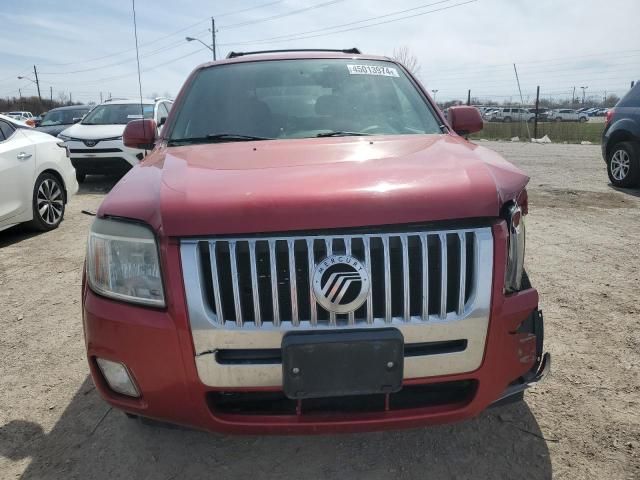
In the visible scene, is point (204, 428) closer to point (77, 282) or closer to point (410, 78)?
point (410, 78)

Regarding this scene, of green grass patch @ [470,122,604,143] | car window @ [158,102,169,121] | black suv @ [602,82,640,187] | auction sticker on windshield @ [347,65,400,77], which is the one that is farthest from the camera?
green grass patch @ [470,122,604,143]

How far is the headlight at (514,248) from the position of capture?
5.88 feet

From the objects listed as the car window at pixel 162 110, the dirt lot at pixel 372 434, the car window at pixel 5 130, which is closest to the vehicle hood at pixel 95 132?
the car window at pixel 162 110

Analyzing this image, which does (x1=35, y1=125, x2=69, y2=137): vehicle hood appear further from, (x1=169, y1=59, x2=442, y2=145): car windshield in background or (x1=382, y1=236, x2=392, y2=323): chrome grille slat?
(x1=382, y1=236, x2=392, y2=323): chrome grille slat

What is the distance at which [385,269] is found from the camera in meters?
1.68

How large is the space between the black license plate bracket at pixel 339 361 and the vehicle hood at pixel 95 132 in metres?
8.48

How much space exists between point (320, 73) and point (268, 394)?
6.90 feet

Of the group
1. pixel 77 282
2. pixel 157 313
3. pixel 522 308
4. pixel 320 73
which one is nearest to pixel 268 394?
pixel 157 313

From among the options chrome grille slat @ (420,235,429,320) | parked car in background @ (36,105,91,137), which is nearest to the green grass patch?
parked car in background @ (36,105,91,137)

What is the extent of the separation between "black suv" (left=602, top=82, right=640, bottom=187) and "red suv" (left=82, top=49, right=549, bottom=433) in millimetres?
7367

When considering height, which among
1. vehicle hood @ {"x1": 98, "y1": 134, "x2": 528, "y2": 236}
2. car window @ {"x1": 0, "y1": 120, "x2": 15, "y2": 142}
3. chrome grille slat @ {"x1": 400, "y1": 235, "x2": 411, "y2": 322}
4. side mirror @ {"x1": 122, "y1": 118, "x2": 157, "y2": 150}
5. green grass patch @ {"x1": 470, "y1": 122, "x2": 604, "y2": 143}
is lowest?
green grass patch @ {"x1": 470, "y1": 122, "x2": 604, "y2": 143}

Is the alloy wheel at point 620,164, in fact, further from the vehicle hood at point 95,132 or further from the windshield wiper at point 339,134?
the vehicle hood at point 95,132

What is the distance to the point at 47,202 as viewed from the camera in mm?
6191

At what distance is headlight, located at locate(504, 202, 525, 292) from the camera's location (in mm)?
1793
